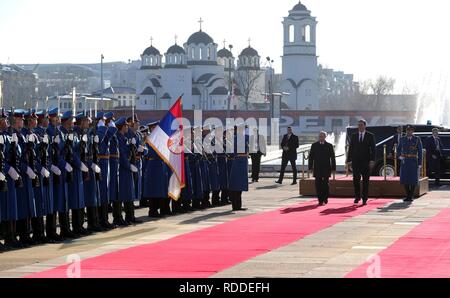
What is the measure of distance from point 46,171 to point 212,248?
2.77 metres

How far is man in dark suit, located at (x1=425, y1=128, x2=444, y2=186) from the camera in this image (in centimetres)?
3272

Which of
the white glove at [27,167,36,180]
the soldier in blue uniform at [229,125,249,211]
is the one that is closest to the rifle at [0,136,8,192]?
the white glove at [27,167,36,180]

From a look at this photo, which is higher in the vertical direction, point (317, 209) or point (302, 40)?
point (302, 40)

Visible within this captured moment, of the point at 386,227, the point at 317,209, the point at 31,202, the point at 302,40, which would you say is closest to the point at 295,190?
the point at 317,209

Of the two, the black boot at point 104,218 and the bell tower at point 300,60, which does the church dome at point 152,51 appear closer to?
the bell tower at point 300,60

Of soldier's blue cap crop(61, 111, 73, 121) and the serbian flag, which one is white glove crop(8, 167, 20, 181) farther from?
the serbian flag

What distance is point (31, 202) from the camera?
54.7 feet

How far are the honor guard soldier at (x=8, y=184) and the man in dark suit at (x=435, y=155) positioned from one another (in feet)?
60.2

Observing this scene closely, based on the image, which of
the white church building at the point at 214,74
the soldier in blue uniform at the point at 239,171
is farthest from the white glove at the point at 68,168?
the white church building at the point at 214,74

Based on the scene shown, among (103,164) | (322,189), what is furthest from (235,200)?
(103,164)

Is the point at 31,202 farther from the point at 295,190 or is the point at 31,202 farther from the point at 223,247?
the point at 295,190

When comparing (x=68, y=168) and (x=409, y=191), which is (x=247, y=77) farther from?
(x=68, y=168)

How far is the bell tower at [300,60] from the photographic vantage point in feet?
530

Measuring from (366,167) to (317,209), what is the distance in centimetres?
250
